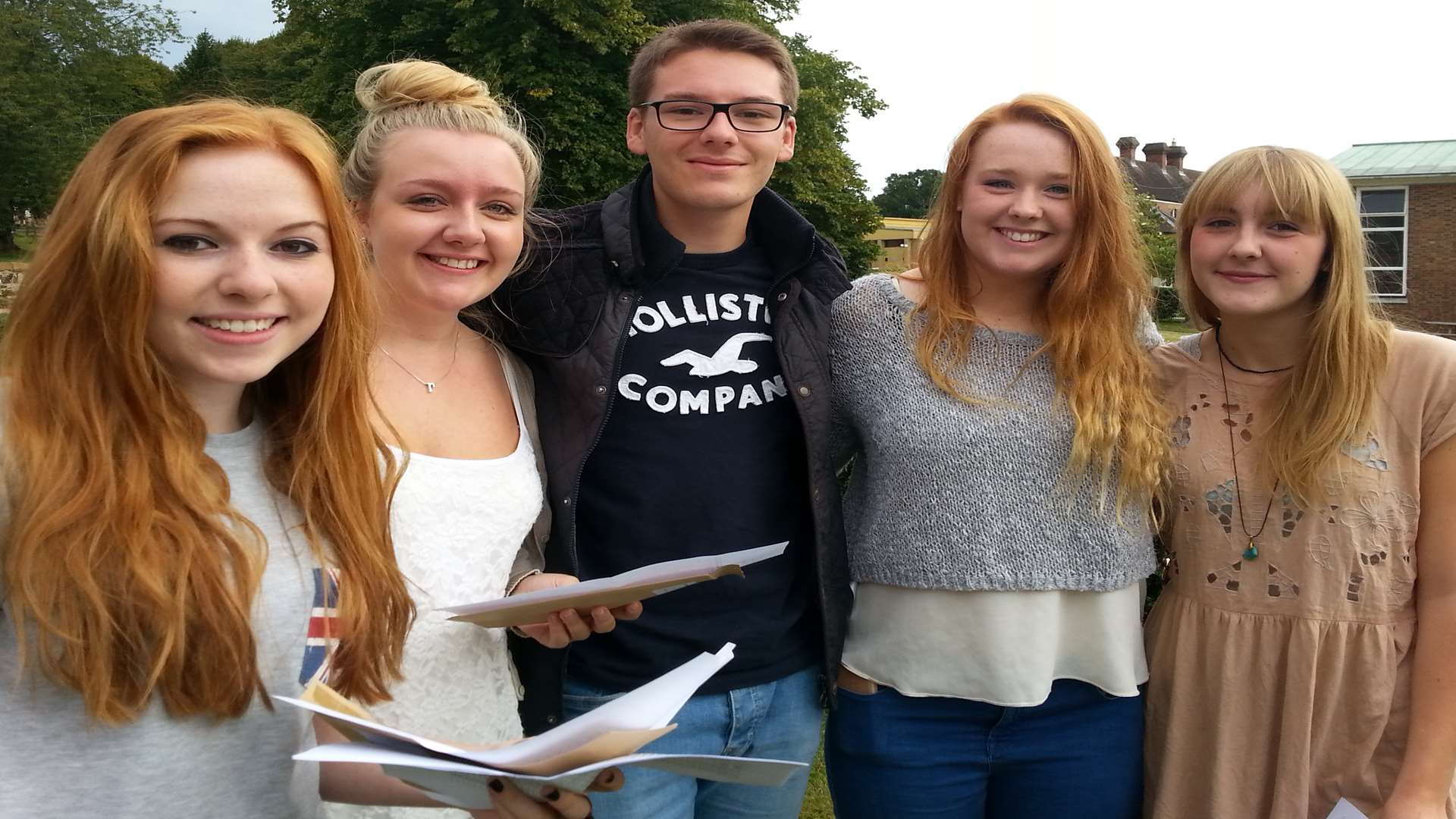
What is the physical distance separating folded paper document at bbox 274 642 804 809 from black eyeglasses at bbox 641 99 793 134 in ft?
5.32

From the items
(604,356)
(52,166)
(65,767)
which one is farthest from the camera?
(52,166)

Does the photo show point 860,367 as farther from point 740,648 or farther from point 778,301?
point 740,648

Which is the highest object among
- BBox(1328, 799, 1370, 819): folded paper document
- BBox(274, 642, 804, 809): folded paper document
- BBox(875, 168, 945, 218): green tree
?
BBox(875, 168, 945, 218): green tree

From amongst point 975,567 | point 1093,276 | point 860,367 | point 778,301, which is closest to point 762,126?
point 778,301

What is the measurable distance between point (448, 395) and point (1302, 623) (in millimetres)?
1999

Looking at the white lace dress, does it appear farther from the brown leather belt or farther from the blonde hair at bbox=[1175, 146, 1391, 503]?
the blonde hair at bbox=[1175, 146, 1391, 503]

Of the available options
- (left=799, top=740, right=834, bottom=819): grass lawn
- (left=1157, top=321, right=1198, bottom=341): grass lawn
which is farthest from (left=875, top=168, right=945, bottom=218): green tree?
(left=799, top=740, right=834, bottom=819): grass lawn

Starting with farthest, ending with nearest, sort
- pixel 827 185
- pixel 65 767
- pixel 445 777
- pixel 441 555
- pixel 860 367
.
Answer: pixel 827 185
pixel 860 367
pixel 441 555
pixel 65 767
pixel 445 777

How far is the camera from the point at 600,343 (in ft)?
7.93

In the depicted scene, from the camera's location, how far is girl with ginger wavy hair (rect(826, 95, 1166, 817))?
2344mm

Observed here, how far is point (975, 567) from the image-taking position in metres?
2.32

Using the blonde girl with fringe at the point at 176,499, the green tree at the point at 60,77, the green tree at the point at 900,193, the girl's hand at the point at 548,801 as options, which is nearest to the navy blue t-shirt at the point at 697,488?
the blonde girl with fringe at the point at 176,499

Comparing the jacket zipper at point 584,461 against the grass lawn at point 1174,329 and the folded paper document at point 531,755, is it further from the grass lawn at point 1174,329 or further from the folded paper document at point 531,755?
the grass lawn at point 1174,329

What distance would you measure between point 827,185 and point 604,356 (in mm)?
18672
